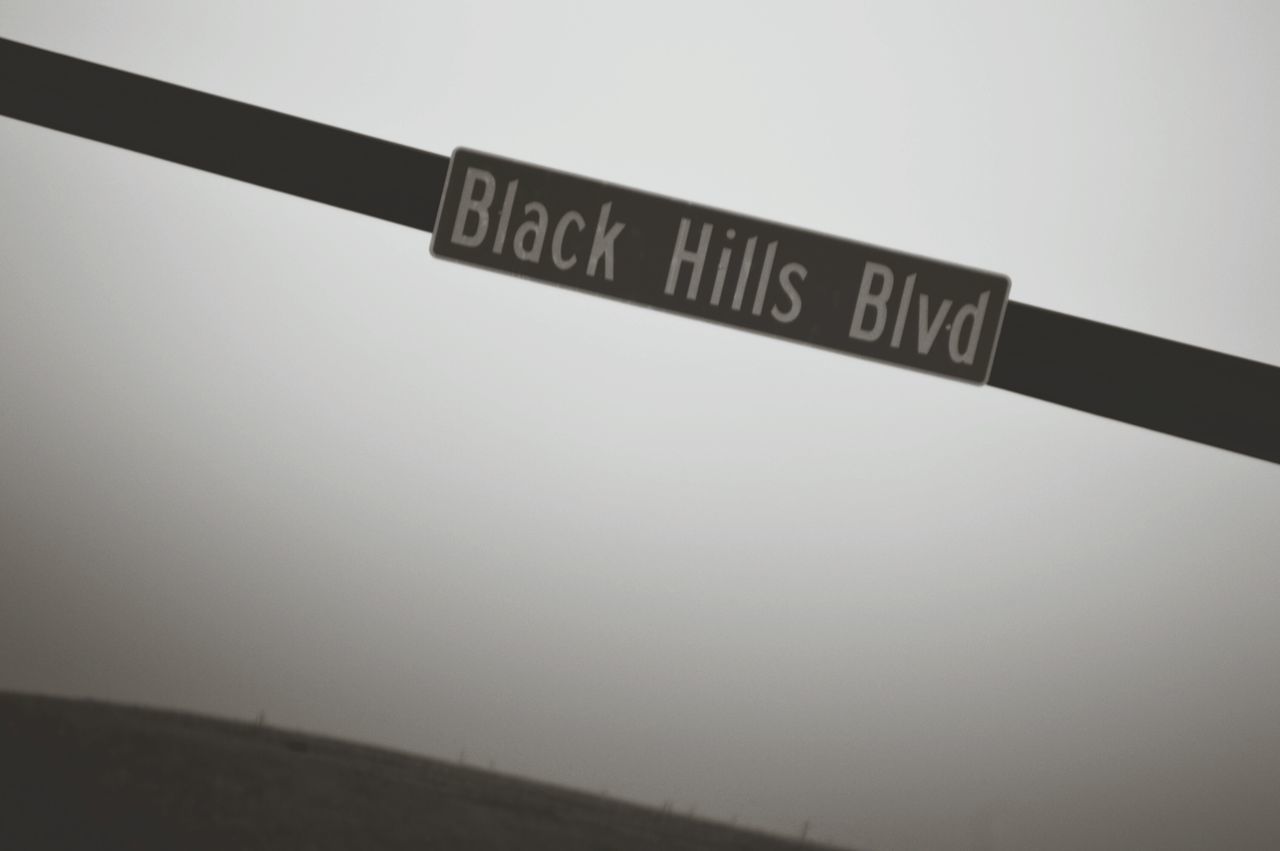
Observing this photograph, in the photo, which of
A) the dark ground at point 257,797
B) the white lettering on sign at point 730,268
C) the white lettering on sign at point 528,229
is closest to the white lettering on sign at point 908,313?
the white lettering on sign at point 730,268

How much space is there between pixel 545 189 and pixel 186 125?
143 centimetres

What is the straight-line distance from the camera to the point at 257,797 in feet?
16.0

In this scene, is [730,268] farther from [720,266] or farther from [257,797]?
[257,797]

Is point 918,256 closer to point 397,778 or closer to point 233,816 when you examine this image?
point 233,816

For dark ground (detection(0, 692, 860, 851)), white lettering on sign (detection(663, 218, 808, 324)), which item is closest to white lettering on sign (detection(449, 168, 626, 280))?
white lettering on sign (detection(663, 218, 808, 324))

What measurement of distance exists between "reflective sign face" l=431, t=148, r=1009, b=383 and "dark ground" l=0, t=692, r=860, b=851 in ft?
8.82

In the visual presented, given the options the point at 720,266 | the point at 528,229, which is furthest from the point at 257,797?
the point at 720,266

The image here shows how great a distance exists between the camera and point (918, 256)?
3.08 metres

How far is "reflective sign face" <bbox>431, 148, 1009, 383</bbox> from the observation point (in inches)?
121

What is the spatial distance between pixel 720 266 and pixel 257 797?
3.58m

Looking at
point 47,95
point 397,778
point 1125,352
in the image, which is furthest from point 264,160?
point 397,778

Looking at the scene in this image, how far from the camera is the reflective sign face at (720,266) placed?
3066mm

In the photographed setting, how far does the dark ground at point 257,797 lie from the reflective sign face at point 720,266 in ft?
8.82

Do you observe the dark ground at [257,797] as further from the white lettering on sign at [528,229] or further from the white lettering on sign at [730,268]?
the white lettering on sign at [730,268]
